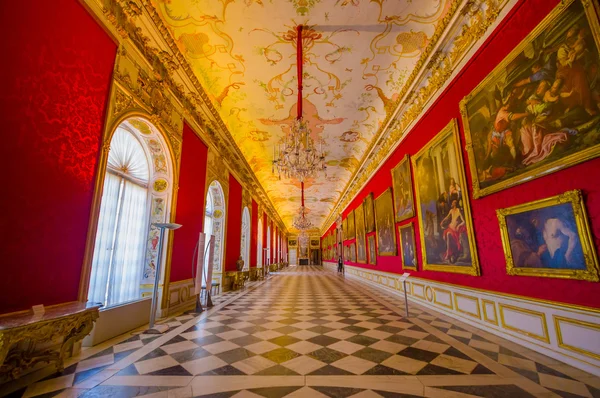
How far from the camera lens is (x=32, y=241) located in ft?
8.16

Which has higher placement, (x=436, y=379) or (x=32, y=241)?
(x=32, y=241)

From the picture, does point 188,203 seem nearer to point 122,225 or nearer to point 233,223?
point 122,225

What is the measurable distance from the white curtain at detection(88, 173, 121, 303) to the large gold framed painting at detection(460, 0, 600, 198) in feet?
19.9

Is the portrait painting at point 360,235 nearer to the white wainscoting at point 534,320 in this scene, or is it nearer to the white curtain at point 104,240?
the white wainscoting at point 534,320

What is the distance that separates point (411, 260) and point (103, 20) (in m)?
7.22

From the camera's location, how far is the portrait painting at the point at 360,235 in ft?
36.6

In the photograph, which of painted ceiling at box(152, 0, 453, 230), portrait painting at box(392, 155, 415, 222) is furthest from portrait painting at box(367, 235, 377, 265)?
painted ceiling at box(152, 0, 453, 230)

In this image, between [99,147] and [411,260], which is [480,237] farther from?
[99,147]

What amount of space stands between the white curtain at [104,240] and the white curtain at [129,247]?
0.13 meters

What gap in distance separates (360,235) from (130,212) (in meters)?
9.36

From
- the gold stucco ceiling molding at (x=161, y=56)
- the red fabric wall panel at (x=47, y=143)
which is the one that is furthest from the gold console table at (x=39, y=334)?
the gold stucco ceiling molding at (x=161, y=56)

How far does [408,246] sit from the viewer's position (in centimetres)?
642

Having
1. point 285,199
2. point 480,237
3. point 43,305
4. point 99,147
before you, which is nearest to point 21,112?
point 99,147

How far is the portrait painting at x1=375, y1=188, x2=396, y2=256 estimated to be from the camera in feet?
24.8
